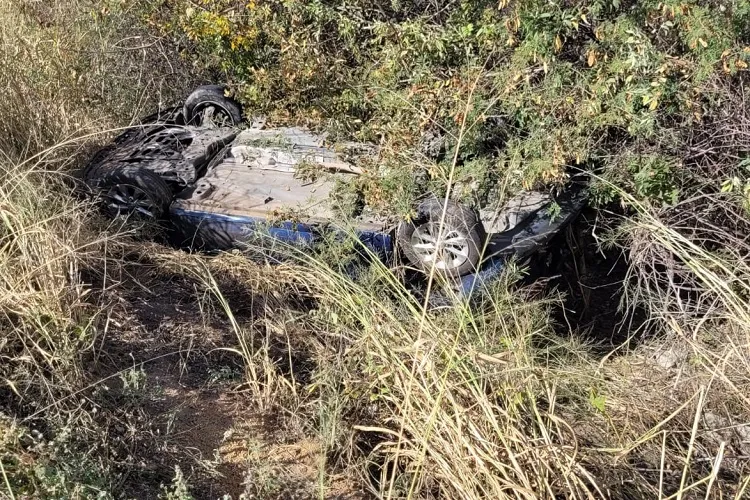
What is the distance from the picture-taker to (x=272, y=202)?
201 inches

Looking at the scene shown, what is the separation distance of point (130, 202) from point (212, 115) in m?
1.75

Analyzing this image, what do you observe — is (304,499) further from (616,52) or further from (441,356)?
(616,52)

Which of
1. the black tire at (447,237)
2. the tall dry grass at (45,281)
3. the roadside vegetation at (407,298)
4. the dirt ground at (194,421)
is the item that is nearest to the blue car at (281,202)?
the black tire at (447,237)

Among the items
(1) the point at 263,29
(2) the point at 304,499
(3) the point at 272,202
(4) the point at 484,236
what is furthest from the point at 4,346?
(1) the point at 263,29

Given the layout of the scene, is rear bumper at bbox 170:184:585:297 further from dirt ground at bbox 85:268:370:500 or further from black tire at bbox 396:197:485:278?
dirt ground at bbox 85:268:370:500

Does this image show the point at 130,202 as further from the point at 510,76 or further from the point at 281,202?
the point at 510,76

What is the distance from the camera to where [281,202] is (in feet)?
16.7

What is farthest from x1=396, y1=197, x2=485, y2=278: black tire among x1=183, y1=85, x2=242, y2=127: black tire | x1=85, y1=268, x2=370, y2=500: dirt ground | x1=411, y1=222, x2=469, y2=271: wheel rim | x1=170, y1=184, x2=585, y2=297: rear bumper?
x1=183, y1=85, x2=242, y2=127: black tire

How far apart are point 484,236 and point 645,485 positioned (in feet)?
7.11

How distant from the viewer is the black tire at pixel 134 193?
514 centimetres

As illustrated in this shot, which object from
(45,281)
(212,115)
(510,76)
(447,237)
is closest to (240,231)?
(447,237)

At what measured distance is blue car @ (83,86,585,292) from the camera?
4.56 metres

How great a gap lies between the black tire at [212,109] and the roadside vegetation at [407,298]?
0.19 m

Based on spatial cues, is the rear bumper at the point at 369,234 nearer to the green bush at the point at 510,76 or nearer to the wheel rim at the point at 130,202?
the wheel rim at the point at 130,202
